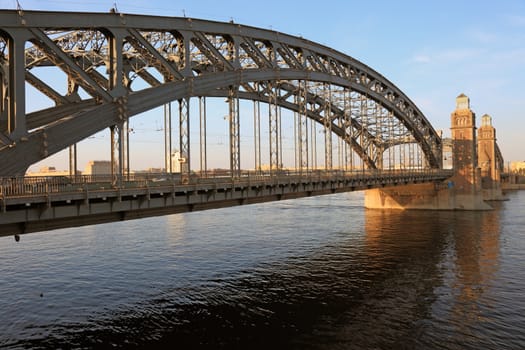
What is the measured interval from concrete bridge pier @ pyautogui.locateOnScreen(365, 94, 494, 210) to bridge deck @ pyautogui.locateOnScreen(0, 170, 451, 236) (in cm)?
5071

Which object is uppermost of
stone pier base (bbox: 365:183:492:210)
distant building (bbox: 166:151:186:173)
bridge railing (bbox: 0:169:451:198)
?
distant building (bbox: 166:151:186:173)

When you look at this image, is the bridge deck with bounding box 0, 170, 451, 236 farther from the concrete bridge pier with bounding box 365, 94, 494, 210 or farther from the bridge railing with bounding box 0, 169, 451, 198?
the concrete bridge pier with bounding box 365, 94, 494, 210

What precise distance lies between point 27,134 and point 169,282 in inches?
524

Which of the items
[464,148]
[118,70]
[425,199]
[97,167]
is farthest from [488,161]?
[118,70]

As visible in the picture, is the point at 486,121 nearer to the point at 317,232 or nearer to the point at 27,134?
the point at 317,232

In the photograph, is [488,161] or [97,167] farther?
[488,161]

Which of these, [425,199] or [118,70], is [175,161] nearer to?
[118,70]

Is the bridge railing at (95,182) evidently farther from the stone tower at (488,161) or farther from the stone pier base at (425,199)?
the stone tower at (488,161)

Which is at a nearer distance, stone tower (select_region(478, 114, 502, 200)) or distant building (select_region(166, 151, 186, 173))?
distant building (select_region(166, 151, 186, 173))

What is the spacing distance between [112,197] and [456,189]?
72520 millimetres

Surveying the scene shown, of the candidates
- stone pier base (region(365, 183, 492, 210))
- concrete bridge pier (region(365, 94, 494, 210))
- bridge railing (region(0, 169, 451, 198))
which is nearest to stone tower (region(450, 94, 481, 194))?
concrete bridge pier (region(365, 94, 494, 210))

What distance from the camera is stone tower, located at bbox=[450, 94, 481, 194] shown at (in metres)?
77.5

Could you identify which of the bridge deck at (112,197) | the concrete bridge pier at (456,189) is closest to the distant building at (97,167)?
the bridge deck at (112,197)

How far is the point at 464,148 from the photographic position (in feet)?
267
